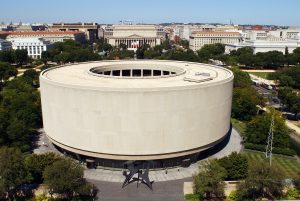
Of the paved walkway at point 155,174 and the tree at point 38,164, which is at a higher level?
the tree at point 38,164

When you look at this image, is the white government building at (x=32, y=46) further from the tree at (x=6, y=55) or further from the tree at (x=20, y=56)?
the tree at (x=6, y=55)

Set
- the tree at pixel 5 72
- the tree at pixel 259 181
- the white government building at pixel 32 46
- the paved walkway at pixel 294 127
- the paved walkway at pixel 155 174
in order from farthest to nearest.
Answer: the white government building at pixel 32 46, the tree at pixel 5 72, the paved walkway at pixel 294 127, the paved walkway at pixel 155 174, the tree at pixel 259 181

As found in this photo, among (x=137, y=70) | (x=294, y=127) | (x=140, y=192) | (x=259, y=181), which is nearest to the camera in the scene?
(x=259, y=181)

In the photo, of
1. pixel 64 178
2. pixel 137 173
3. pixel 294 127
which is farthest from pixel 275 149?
pixel 64 178

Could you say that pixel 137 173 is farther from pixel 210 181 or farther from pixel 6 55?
pixel 6 55

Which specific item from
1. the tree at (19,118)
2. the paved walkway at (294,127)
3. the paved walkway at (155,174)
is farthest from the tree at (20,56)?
the paved walkway at (294,127)

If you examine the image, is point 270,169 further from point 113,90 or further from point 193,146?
point 113,90
